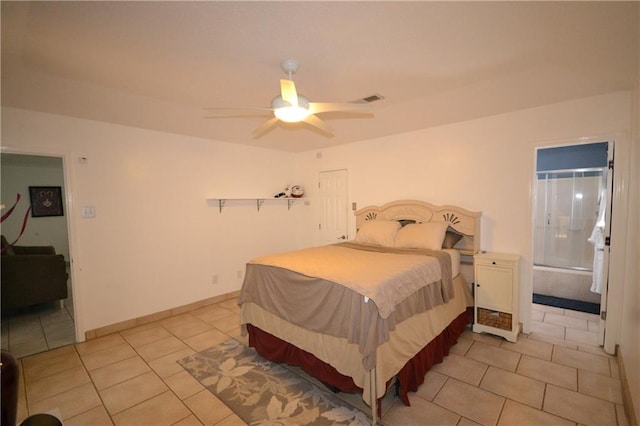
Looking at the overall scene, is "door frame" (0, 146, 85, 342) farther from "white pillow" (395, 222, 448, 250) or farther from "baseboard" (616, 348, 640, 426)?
"baseboard" (616, 348, 640, 426)

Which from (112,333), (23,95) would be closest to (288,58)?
(23,95)

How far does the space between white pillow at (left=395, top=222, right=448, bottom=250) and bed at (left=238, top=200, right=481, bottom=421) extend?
1cm

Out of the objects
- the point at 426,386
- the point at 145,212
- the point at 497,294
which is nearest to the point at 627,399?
the point at 497,294

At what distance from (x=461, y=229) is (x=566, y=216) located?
116 inches

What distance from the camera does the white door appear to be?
470cm

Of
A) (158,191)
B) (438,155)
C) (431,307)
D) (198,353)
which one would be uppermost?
(438,155)

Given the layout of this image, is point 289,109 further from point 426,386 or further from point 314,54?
point 426,386

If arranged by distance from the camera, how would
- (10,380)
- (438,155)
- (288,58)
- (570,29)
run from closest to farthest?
1. (10,380)
2. (570,29)
3. (288,58)
4. (438,155)

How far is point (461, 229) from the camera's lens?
334 cm

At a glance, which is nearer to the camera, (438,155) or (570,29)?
(570,29)

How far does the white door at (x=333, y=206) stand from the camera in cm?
470

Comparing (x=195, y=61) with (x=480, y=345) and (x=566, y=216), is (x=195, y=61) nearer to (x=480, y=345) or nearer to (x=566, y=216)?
(x=480, y=345)

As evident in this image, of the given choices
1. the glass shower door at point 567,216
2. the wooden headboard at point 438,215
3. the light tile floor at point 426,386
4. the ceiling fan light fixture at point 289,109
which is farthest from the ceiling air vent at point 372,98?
the glass shower door at point 567,216

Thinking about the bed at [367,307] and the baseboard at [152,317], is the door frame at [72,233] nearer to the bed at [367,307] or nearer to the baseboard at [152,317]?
the baseboard at [152,317]
